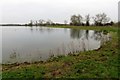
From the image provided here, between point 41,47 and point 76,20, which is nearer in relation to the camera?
point 41,47

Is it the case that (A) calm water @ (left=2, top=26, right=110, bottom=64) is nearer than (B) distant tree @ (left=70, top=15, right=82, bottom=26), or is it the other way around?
(A) calm water @ (left=2, top=26, right=110, bottom=64)

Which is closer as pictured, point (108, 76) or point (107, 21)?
point (108, 76)

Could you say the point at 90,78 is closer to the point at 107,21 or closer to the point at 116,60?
the point at 116,60

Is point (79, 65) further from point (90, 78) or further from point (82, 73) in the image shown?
point (90, 78)

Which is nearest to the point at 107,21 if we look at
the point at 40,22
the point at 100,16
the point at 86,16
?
the point at 100,16

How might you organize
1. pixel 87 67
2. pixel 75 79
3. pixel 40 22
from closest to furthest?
pixel 75 79 → pixel 87 67 → pixel 40 22

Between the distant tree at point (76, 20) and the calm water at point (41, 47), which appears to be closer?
the calm water at point (41, 47)

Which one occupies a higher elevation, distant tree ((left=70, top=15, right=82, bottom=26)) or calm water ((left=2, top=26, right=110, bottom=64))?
distant tree ((left=70, top=15, right=82, bottom=26))

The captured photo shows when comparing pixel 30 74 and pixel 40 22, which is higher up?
pixel 40 22

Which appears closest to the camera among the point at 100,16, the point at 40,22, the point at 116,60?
the point at 116,60

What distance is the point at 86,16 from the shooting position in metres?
105

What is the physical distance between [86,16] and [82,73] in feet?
322

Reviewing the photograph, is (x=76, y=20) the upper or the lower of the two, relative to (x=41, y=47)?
upper

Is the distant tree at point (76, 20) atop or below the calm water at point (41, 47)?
atop
